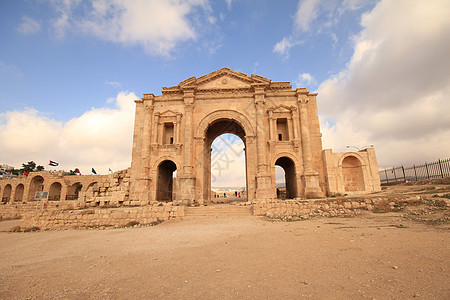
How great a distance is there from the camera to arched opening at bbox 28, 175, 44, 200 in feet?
101

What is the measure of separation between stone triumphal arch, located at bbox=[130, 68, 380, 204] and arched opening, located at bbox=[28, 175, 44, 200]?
23.8 m

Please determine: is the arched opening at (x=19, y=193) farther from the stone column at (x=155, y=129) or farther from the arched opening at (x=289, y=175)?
the arched opening at (x=289, y=175)

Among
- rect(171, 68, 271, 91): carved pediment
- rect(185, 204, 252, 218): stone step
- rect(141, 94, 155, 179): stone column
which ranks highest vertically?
rect(171, 68, 271, 91): carved pediment

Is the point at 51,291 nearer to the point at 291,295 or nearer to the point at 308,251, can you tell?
the point at 291,295

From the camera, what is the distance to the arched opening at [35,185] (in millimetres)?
30859

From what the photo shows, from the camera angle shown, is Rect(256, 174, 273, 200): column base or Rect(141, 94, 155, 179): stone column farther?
Rect(141, 94, 155, 179): stone column

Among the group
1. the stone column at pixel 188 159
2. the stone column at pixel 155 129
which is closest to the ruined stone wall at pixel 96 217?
the stone column at pixel 188 159

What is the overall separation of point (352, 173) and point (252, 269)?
58.1ft

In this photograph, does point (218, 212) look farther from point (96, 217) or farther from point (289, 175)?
point (289, 175)

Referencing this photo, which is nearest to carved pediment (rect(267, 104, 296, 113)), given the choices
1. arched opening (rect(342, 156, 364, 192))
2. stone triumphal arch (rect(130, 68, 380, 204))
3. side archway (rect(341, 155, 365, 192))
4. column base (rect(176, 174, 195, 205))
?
stone triumphal arch (rect(130, 68, 380, 204))

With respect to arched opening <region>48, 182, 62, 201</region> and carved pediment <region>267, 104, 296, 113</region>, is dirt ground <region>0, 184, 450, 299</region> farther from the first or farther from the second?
arched opening <region>48, 182, 62, 201</region>

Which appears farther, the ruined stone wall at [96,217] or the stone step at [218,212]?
the stone step at [218,212]

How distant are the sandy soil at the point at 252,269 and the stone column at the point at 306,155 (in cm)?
1015

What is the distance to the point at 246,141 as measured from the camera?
18453 mm
